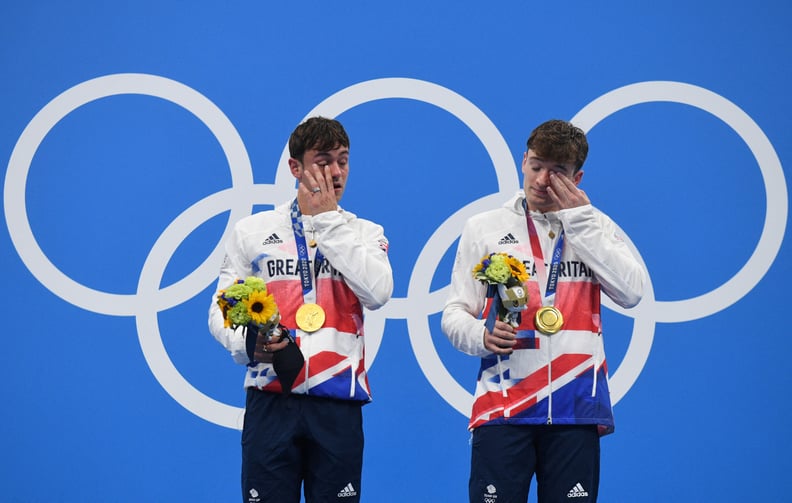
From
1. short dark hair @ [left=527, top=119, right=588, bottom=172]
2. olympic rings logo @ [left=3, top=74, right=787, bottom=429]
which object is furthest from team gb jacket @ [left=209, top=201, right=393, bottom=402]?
olympic rings logo @ [left=3, top=74, right=787, bottom=429]

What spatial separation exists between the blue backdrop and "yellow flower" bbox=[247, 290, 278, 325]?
182 cm

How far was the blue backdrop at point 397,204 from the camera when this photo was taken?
4.68m

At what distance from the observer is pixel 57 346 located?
Result: 15.6 feet

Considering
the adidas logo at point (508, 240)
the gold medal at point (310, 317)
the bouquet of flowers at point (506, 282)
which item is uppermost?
the adidas logo at point (508, 240)

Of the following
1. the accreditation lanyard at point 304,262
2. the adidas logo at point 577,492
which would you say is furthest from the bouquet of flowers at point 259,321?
the adidas logo at point 577,492

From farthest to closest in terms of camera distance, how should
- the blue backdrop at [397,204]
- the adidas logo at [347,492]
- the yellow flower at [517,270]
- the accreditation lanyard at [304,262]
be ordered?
the blue backdrop at [397,204]
the accreditation lanyard at [304,262]
the adidas logo at [347,492]
the yellow flower at [517,270]

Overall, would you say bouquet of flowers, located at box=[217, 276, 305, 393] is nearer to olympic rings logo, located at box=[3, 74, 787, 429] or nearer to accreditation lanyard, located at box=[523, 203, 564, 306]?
accreditation lanyard, located at box=[523, 203, 564, 306]

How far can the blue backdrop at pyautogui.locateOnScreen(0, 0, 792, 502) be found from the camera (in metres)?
4.68

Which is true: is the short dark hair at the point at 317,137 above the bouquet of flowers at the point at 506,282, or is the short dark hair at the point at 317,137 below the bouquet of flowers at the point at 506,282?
above

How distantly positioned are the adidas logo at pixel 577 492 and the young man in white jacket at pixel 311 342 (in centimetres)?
72

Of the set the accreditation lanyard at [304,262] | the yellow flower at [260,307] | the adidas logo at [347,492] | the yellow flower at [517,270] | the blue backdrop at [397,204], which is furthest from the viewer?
the blue backdrop at [397,204]

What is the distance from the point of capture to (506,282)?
2973 mm

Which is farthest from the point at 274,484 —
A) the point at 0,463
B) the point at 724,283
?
the point at 724,283

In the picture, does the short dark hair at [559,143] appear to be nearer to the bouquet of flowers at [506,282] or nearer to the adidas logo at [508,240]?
the adidas logo at [508,240]
